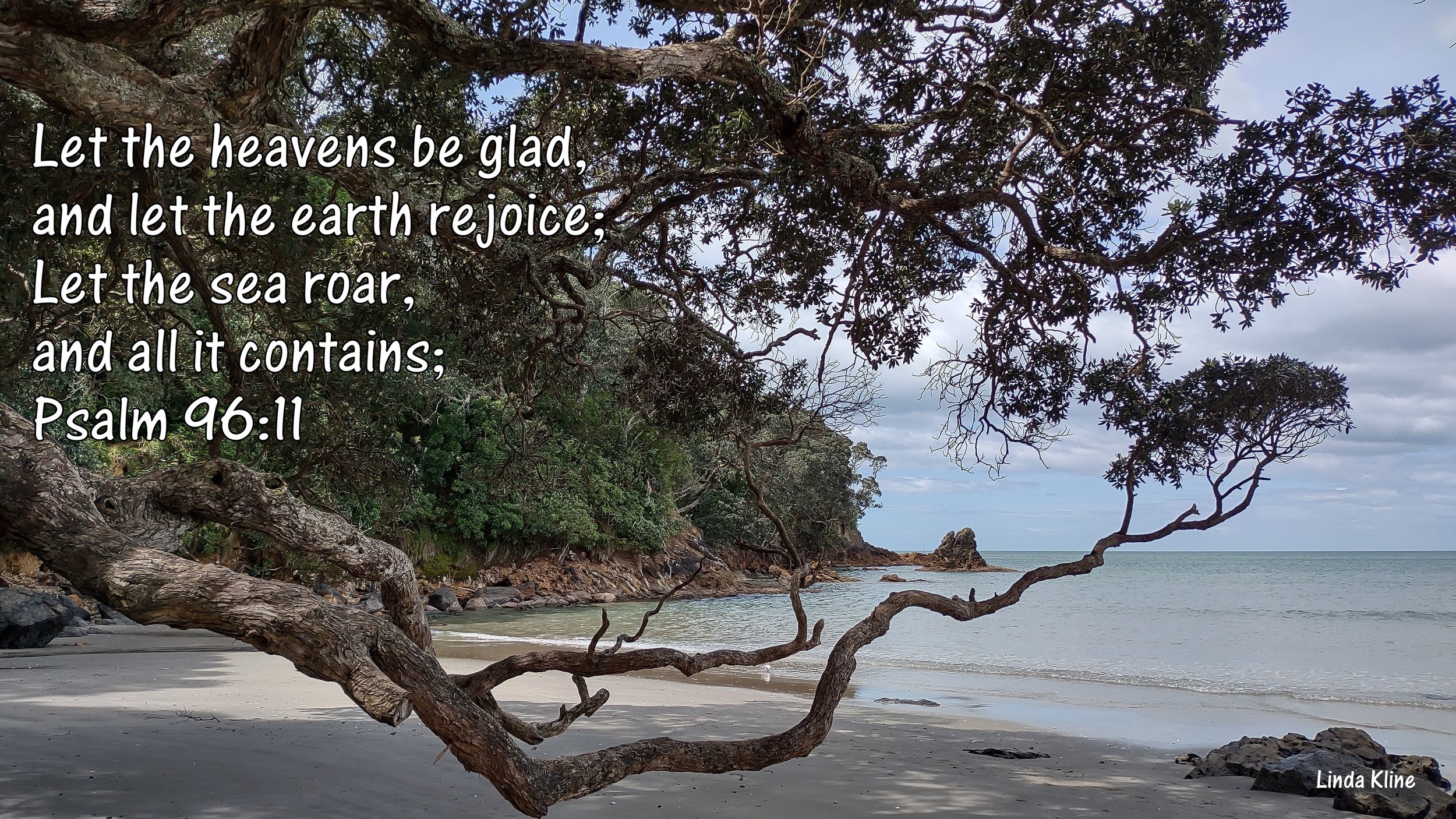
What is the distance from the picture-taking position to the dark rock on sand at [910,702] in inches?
471

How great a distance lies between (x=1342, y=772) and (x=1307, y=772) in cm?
26

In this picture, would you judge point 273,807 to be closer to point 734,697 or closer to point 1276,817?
point 1276,817

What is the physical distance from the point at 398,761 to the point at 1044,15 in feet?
22.1

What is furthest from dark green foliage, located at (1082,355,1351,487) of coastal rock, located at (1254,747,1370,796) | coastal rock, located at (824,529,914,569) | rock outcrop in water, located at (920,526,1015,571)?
rock outcrop in water, located at (920,526,1015,571)

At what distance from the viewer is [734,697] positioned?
11.8 metres

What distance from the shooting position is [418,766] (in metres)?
6.38

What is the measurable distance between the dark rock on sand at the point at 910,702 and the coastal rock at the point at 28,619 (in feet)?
35.3

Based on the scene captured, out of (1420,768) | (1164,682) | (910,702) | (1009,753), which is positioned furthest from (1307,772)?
(1164,682)

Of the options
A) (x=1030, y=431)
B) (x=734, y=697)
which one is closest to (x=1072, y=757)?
(x=1030, y=431)

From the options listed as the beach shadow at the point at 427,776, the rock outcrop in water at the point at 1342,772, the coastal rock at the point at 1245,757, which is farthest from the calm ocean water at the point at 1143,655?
the beach shadow at the point at 427,776

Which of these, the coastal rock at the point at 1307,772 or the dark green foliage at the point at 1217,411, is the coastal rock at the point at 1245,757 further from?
the dark green foliage at the point at 1217,411

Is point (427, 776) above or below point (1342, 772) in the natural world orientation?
above

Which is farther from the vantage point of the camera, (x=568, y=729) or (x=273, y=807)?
(x=568, y=729)

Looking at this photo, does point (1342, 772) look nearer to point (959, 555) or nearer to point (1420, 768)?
point (1420, 768)
